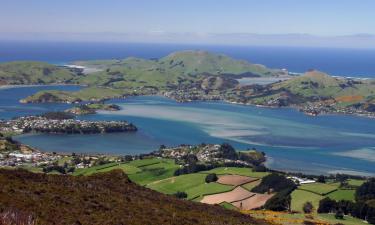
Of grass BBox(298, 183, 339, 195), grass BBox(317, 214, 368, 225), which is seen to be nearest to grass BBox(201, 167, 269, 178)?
grass BBox(298, 183, 339, 195)

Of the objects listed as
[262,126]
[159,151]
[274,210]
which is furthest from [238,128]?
[274,210]

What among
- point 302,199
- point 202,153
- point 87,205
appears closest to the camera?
point 87,205

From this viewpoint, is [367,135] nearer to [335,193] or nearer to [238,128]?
[238,128]

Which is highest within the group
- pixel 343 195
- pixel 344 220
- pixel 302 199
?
pixel 344 220

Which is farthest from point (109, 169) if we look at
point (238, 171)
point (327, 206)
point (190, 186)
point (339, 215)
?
point (339, 215)

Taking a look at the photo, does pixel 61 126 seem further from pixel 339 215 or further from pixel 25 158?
pixel 339 215

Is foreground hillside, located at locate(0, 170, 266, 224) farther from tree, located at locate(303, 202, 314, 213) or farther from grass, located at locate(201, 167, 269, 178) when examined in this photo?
grass, located at locate(201, 167, 269, 178)
